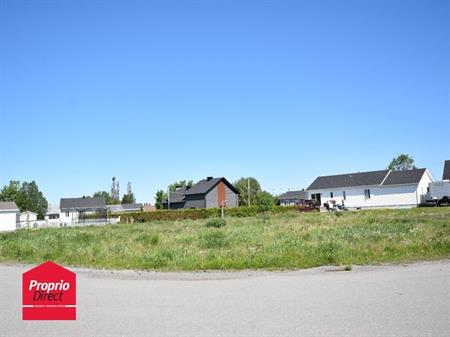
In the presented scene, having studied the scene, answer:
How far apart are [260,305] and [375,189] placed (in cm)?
5722

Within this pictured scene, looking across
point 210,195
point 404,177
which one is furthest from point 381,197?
point 210,195

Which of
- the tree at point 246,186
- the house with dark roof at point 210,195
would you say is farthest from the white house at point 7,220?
the tree at point 246,186

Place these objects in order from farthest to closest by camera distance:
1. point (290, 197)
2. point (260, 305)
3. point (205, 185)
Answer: point (290, 197), point (205, 185), point (260, 305)

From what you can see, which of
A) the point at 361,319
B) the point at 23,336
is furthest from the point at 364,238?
the point at 23,336

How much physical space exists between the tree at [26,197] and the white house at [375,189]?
245 ft

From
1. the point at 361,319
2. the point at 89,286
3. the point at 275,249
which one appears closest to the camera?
the point at 361,319

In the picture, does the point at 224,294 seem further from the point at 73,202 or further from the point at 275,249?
the point at 73,202

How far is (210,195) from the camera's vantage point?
244ft

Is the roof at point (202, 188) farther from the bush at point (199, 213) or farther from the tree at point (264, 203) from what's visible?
the bush at point (199, 213)

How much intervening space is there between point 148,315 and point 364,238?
11.9 m

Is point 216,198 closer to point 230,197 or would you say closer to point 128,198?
point 230,197

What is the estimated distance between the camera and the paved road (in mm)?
6094

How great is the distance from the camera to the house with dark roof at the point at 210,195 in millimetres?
74250

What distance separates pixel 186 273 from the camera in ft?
39.9
